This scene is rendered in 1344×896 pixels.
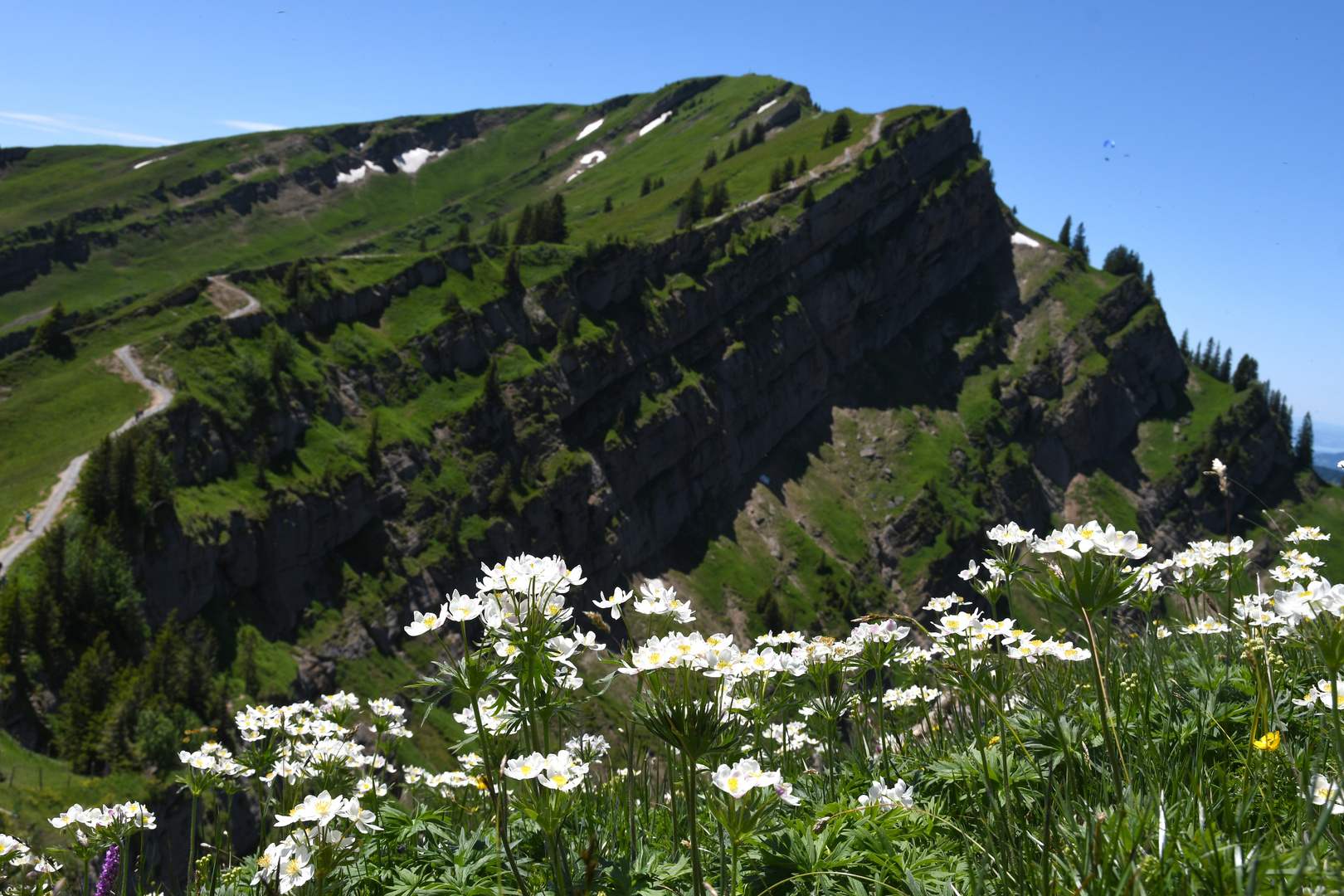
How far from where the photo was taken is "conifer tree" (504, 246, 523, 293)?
11338cm

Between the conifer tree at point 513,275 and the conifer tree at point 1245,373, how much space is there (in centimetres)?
19464

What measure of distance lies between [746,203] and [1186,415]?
133110 millimetres

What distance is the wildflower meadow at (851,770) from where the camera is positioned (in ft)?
12.8

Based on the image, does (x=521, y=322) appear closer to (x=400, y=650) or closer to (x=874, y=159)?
(x=400, y=650)

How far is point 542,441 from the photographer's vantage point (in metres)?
108

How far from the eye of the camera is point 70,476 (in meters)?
59.7

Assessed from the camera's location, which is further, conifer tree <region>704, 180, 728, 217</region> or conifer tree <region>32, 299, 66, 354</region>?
conifer tree <region>704, 180, 728, 217</region>

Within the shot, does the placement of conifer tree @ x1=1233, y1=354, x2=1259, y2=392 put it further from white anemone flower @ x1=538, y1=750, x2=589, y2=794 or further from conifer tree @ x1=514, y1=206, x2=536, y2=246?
white anemone flower @ x1=538, y1=750, x2=589, y2=794

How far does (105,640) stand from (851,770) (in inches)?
2462

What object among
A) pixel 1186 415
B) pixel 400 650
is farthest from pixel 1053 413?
pixel 400 650

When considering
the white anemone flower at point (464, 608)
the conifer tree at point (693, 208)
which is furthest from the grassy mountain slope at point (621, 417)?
the white anemone flower at point (464, 608)

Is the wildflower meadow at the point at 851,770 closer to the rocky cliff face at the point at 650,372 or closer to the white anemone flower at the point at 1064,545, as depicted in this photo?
the white anemone flower at the point at 1064,545

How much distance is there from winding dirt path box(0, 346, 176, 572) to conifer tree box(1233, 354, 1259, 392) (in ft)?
782

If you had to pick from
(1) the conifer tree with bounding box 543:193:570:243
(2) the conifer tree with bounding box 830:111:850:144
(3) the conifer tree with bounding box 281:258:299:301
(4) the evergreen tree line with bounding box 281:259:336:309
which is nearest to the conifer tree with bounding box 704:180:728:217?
(1) the conifer tree with bounding box 543:193:570:243
